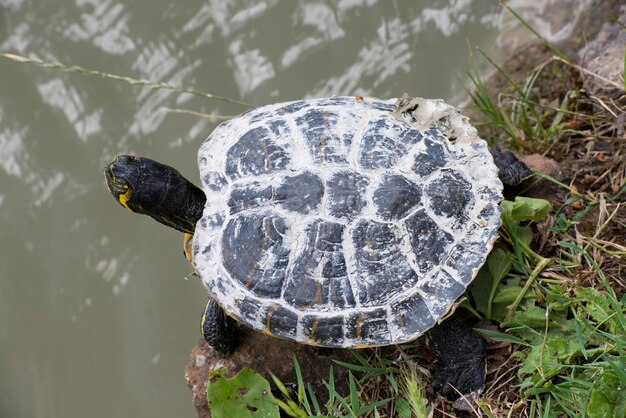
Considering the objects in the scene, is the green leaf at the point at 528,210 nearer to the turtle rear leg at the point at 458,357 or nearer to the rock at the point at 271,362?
the turtle rear leg at the point at 458,357

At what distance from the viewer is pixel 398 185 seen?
251cm

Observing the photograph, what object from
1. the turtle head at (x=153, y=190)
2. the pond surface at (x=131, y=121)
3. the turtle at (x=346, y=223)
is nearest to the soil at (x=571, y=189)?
the turtle at (x=346, y=223)

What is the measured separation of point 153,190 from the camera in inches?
110

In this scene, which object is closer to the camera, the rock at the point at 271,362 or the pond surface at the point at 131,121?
the rock at the point at 271,362

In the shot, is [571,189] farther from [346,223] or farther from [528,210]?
[346,223]

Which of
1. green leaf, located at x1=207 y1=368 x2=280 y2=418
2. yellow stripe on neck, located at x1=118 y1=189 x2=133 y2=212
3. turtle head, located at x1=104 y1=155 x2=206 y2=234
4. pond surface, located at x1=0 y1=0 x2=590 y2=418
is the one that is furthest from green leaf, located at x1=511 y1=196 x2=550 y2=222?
yellow stripe on neck, located at x1=118 y1=189 x2=133 y2=212

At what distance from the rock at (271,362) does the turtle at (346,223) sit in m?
0.37

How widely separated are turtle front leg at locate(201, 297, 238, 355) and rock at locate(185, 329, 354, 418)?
0.12 m

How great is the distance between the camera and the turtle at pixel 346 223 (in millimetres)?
2480

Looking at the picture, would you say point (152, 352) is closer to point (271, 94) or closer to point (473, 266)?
point (271, 94)

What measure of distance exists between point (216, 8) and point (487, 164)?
2.74 m

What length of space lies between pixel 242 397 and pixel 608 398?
4.87 ft

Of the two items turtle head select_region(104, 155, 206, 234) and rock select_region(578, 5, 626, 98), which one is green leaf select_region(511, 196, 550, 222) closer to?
rock select_region(578, 5, 626, 98)

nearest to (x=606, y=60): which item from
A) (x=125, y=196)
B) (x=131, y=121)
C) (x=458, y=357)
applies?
(x=458, y=357)
